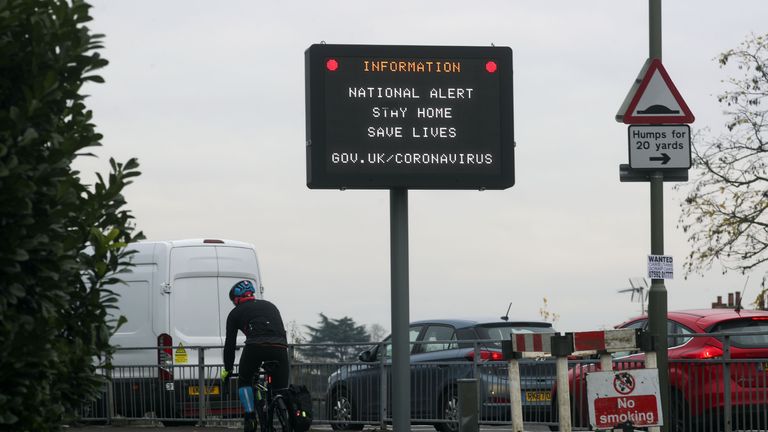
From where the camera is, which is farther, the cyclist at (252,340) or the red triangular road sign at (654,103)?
the cyclist at (252,340)

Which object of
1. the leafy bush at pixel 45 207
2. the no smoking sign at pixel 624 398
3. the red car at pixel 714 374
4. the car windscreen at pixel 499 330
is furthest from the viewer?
the car windscreen at pixel 499 330

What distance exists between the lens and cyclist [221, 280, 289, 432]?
45.8ft

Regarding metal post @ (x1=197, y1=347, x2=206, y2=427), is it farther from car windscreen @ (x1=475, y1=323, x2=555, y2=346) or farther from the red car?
the red car

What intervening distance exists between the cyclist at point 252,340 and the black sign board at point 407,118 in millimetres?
2225

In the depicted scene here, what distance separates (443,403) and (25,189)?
1311cm

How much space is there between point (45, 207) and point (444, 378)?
1278 centimetres

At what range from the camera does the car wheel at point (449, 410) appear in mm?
18219

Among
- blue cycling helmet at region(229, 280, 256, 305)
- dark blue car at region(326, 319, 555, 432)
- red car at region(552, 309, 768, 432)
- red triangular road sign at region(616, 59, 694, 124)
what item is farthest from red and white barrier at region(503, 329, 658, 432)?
dark blue car at region(326, 319, 555, 432)

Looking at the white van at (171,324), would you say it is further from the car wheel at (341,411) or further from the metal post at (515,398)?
the metal post at (515,398)

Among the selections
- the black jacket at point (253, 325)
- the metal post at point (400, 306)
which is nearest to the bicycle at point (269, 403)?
the black jacket at point (253, 325)

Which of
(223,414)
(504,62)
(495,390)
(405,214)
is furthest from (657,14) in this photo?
(223,414)

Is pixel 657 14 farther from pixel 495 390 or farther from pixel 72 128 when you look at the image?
pixel 72 128

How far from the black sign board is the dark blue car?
17.1 ft

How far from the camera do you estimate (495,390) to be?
17844mm
